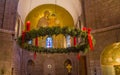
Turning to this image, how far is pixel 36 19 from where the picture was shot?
22.4m

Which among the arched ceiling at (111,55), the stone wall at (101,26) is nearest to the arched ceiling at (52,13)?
the stone wall at (101,26)

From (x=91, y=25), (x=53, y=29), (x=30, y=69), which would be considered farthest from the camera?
(x=30, y=69)

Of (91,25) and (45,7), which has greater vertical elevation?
(45,7)

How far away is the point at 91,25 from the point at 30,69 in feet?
34.4

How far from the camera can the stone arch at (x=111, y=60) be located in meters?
13.1

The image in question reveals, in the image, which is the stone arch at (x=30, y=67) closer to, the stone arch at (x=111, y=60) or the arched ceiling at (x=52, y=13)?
the arched ceiling at (x=52, y=13)

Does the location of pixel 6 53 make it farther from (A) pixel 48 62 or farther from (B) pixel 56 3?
(B) pixel 56 3

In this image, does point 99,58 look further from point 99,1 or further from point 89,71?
point 99,1

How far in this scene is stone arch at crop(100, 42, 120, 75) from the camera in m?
13.1

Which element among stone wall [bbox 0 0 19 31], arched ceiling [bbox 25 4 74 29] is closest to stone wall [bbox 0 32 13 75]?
stone wall [bbox 0 0 19 31]

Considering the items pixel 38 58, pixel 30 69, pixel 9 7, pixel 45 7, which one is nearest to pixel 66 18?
pixel 45 7

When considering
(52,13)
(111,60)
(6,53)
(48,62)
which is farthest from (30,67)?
(111,60)

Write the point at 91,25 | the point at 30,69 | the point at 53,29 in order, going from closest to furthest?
the point at 53,29
the point at 91,25
the point at 30,69

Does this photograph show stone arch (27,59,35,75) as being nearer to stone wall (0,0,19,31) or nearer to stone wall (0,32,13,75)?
stone wall (0,32,13,75)
